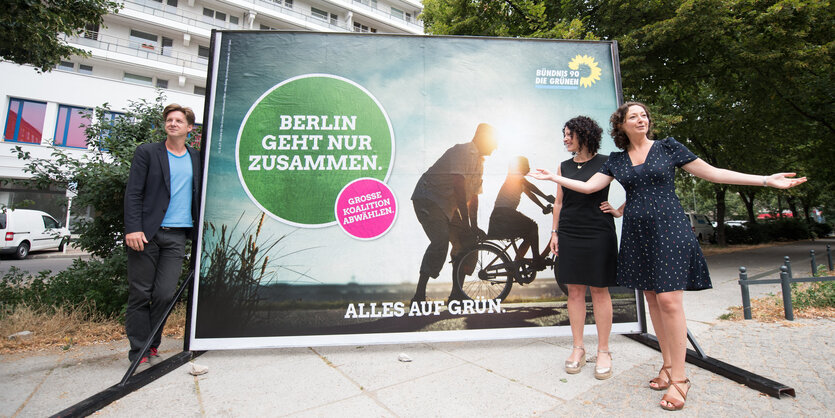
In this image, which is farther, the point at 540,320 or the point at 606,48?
the point at 606,48

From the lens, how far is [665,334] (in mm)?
2486

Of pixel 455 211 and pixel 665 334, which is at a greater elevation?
pixel 455 211

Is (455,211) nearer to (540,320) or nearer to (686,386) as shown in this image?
(540,320)

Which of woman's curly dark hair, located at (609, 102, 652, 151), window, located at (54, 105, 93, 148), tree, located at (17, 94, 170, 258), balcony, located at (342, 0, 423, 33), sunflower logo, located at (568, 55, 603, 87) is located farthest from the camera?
balcony, located at (342, 0, 423, 33)

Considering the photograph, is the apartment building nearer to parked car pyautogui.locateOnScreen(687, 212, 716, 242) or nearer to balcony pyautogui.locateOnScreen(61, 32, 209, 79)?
balcony pyautogui.locateOnScreen(61, 32, 209, 79)

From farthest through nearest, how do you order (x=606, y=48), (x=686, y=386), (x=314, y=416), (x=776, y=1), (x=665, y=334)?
(x=776, y=1) < (x=606, y=48) < (x=665, y=334) < (x=686, y=386) < (x=314, y=416)

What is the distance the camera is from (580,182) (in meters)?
2.69

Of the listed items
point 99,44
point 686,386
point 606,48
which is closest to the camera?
point 686,386

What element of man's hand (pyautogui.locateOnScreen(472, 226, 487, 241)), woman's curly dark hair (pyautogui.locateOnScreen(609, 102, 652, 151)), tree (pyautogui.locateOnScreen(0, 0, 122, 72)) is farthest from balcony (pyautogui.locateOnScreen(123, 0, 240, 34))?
woman's curly dark hair (pyautogui.locateOnScreen(609, 102, 652, 151))

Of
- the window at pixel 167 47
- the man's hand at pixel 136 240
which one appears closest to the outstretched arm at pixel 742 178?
the man's hand at pixel 136 240

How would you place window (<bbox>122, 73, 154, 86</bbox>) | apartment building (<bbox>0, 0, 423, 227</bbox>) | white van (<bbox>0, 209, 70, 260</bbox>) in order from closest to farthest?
white van (<bbox>0, 209, 70, 260</bbox>) < apartment building (<bbox>0, 0, 423, 227</bbox>) < window (<bbox>122, 73, 154, 86</bbox>)

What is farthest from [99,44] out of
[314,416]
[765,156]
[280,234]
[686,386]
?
[765,156]

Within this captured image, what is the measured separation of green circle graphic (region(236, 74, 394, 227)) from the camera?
3.29 meters

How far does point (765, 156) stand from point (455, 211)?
17.5 metres
